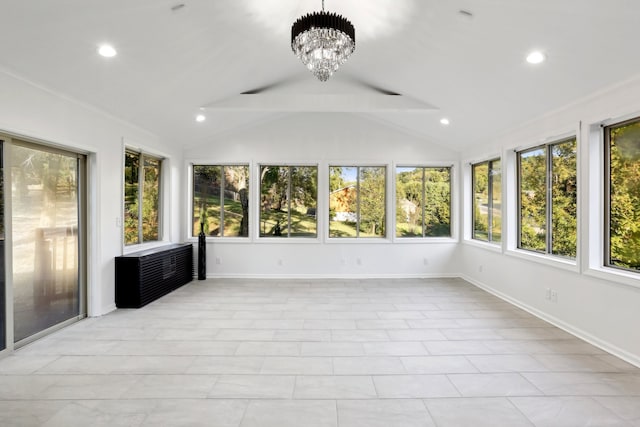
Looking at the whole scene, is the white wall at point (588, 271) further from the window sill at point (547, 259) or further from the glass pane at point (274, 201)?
the glass pane at point (274, 201)

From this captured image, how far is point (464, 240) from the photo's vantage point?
691 centimetres

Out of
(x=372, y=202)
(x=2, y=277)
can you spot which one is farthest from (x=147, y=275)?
(x=372, y=202)

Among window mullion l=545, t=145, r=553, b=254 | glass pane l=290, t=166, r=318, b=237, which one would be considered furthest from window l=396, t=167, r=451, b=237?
window mullion l=545, t=145, r=553, b=254

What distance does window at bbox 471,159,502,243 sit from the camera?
19.4ft

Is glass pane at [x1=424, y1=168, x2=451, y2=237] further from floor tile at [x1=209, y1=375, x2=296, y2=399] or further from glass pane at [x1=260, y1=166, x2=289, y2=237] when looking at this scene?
floor tile at [x1=209, y1=375, x2=296, y2=399]

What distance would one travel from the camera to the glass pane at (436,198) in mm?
7211

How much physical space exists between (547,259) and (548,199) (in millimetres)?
838

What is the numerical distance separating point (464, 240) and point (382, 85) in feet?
11.4

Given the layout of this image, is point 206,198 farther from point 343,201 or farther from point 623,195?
point 623,195

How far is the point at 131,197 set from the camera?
18.4ft

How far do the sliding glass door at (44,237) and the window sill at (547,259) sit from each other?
5.84 metres

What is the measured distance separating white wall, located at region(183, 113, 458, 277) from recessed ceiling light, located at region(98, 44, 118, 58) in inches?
139

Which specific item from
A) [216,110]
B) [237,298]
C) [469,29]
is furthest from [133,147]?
[469,29]

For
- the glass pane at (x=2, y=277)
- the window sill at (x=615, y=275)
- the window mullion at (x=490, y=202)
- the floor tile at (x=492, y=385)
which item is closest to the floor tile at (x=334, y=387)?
the floor tile at (x=492, y=385)
